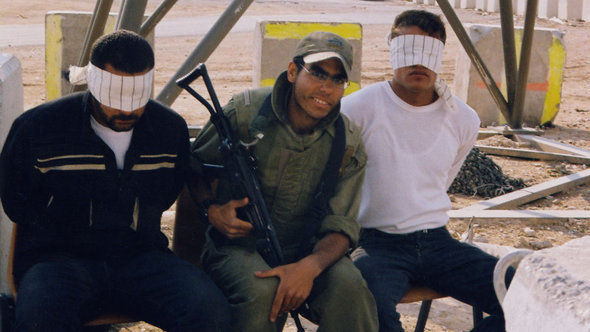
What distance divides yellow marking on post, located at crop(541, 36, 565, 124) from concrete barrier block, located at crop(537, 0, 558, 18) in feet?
41.5

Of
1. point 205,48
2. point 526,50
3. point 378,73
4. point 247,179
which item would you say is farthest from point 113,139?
point 378,73

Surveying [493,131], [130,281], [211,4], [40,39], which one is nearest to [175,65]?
[40,39]

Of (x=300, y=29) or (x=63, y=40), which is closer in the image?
(x=63, y=40)

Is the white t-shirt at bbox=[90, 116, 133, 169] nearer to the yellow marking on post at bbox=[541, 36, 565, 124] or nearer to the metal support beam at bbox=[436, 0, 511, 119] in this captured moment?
the metal support beam at bbox=[436, 0, 511, 119]

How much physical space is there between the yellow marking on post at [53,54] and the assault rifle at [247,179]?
4710 mm

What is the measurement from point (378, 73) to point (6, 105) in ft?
35.2

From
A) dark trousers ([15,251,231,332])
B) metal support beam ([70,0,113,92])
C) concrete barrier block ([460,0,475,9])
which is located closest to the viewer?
dark trousers ([15,251,231,332])

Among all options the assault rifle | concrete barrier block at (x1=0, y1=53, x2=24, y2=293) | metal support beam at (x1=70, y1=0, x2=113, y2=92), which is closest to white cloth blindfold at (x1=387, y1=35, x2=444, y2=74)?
the assault rifle

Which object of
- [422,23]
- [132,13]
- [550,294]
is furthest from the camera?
[132,13]

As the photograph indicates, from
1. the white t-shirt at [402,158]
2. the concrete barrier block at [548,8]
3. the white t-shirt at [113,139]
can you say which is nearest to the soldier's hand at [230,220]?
the white t-shirt at [113,139]

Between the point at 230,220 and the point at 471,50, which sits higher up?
the point at 471,50

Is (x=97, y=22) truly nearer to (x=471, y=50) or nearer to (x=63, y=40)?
(x=63, y=40)

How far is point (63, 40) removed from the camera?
7398 millimetres

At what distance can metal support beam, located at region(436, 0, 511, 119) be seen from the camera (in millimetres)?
6702
